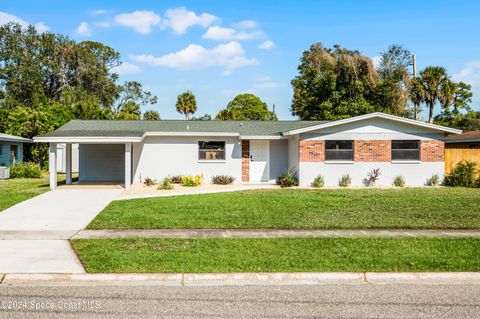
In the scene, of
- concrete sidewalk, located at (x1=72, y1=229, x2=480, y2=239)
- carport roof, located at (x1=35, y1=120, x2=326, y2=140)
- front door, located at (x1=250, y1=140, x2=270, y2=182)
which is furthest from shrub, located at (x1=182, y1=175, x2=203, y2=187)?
concrete sidewalk, located at (x1=72, y1=229, x2=480, y2=239)

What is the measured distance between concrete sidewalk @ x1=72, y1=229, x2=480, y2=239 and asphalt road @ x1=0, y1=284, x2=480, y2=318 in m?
3.01

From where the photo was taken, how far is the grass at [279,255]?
22.2ft

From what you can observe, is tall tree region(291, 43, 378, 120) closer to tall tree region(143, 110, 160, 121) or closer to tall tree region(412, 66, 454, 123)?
tall tree region(412, 66, 454, 123)

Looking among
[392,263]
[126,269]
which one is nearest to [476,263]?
[392,263]

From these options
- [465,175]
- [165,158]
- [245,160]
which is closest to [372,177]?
[465,175]

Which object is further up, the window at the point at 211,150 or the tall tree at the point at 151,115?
the tall tree at the point at 151,115

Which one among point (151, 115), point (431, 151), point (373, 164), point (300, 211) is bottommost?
point (300, 211)

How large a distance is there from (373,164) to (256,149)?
617cm

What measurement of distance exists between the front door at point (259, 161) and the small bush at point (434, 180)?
26.5 ft

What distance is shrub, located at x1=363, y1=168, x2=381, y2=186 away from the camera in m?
19.7

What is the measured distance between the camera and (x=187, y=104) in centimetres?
5341

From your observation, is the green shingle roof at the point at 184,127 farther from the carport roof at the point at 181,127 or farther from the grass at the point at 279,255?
the grass at the point at 279,255

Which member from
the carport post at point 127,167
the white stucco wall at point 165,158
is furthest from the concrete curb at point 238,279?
the white stucco wall at point 165,158

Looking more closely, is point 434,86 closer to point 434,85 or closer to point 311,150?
point 434,85
